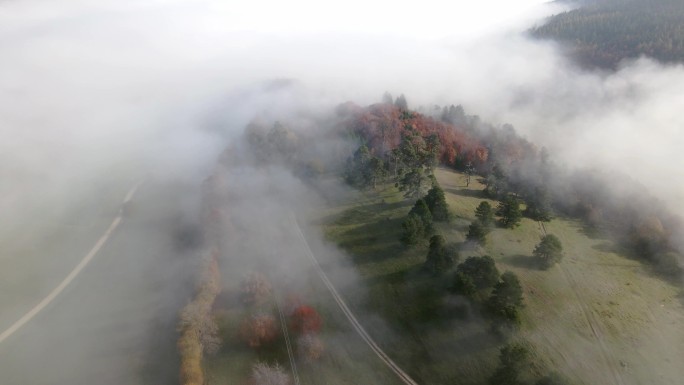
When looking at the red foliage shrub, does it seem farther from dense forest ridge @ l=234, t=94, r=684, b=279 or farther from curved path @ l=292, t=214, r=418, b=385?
dense forest ridge @ l=234, t=94, r=684, b=279

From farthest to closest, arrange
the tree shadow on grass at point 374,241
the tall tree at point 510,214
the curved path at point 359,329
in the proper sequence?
1. the tall tree at point 510,214
2. the tree shadow on grass at point 374,241
3. the curved path at point 359,329

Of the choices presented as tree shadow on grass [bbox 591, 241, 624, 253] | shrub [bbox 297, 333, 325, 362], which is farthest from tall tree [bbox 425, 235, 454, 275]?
tree shadow on grass [bbox 591, 241, 624, 253]

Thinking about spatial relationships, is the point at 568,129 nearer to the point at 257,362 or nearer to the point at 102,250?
the point at 257,362

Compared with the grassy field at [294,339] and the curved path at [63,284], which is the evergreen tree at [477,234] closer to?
the grassy field at [294,339]

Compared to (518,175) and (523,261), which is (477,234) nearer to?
(523,261)

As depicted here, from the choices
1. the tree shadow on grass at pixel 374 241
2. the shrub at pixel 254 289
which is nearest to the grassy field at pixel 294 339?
the shrub at pixel 254 289

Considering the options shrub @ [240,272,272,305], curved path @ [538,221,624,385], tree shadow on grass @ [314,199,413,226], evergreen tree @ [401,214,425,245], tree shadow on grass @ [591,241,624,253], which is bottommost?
tree shadow on grass @ [591,241,624,253]

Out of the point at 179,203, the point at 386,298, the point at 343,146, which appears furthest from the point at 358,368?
the point at 179,203

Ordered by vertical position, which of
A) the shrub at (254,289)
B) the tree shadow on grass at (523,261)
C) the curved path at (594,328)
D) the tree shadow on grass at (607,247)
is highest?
the shrub at (254,289)
